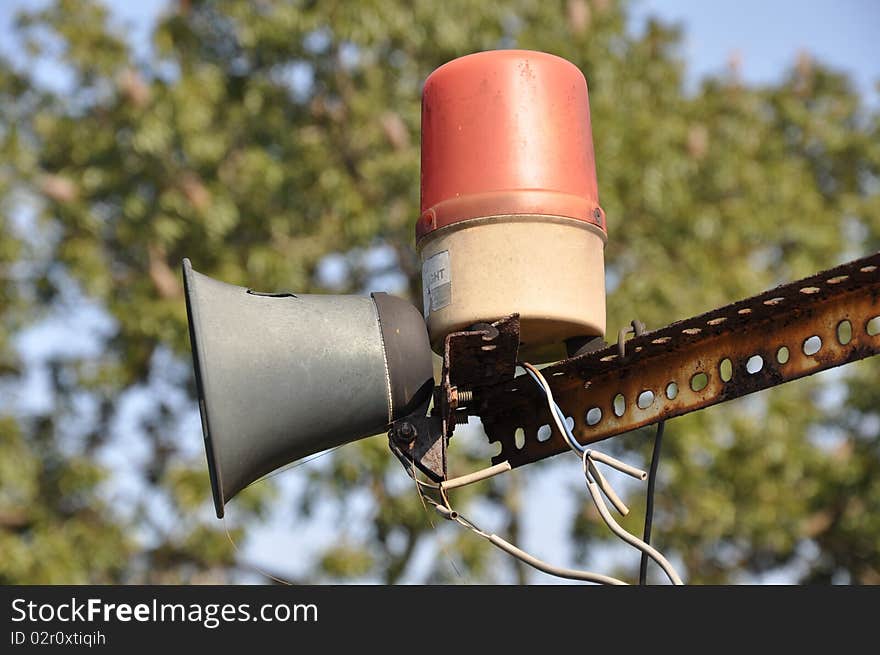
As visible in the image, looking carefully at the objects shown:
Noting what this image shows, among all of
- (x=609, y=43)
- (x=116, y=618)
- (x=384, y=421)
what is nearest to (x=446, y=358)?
(x=384, y=421)

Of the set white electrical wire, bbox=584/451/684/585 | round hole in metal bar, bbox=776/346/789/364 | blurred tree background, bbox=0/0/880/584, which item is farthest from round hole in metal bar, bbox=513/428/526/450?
blurred tree background, bbox=0/0/880/584

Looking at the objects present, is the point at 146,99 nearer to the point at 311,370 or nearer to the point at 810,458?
the point at 810,458

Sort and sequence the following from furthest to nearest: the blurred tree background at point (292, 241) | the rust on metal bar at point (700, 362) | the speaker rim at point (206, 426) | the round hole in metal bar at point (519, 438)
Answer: the blurred tree background at point (292, 241)
the round hole in metal bar at point (519, 438)
the speaker rim at point (206, 426)
the rust on metal bar at point (700, 362)

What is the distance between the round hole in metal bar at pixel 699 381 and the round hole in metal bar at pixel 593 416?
24cm

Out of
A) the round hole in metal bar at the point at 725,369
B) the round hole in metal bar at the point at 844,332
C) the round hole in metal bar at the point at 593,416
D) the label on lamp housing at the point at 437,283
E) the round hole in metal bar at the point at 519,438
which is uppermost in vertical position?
the label on lamp housing at the point at 437,283

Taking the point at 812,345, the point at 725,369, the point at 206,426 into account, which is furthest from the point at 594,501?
the point at 206,426

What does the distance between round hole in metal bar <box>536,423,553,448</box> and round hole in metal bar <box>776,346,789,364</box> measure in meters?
0.55

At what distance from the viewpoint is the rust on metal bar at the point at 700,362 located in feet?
7.86

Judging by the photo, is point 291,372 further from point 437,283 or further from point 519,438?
point 519,438

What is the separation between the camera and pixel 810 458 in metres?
10.1

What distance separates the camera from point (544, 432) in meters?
2.84

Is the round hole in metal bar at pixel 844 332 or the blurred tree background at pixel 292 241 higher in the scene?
the blurred tree background at pixel 292 241

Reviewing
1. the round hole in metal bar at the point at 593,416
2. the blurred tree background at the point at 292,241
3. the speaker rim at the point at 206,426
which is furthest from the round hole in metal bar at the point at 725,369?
the blurred tree background at the point at 292,241

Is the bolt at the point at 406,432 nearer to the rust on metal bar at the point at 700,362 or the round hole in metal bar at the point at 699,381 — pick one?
the rust on metal bar at the point at 700,362
